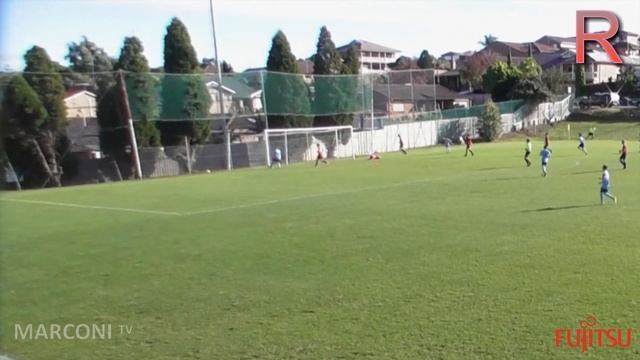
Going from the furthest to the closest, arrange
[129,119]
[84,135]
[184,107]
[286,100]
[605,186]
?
[286,100], [184,107], [129,119], [84,135], [605,186]

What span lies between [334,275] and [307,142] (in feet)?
125

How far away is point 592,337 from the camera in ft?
22.6

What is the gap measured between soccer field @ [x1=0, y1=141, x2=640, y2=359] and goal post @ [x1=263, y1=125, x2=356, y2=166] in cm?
2413

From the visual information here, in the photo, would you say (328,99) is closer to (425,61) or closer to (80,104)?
(80,104)

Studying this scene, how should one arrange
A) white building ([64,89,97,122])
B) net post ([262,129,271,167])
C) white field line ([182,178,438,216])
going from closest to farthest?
white field line ([182,178,438,216])
white building ([64,89,97,122])
net post ([262,129,271,167])

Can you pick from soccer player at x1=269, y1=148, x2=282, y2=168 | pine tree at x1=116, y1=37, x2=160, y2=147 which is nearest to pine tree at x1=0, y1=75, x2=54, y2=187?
pine tree at x1=116, y1=37, x2=160, y2=147

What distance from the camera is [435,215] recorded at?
1656 centimetres

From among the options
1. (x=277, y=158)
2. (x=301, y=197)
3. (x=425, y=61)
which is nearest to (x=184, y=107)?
(x=277, y=158)

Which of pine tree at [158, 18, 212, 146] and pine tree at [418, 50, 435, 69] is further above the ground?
pine tree at [418, 50, 435, 69]

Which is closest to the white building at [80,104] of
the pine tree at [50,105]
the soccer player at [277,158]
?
the pine tree at [50,105]

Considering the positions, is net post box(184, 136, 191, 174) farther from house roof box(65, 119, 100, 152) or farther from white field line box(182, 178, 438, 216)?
white field line box(182, 178, 438, 216)

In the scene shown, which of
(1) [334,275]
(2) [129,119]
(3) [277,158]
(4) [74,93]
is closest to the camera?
(1) [334,275]

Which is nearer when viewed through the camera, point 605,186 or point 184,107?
point 605,186

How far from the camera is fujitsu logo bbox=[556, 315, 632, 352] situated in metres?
6.64
